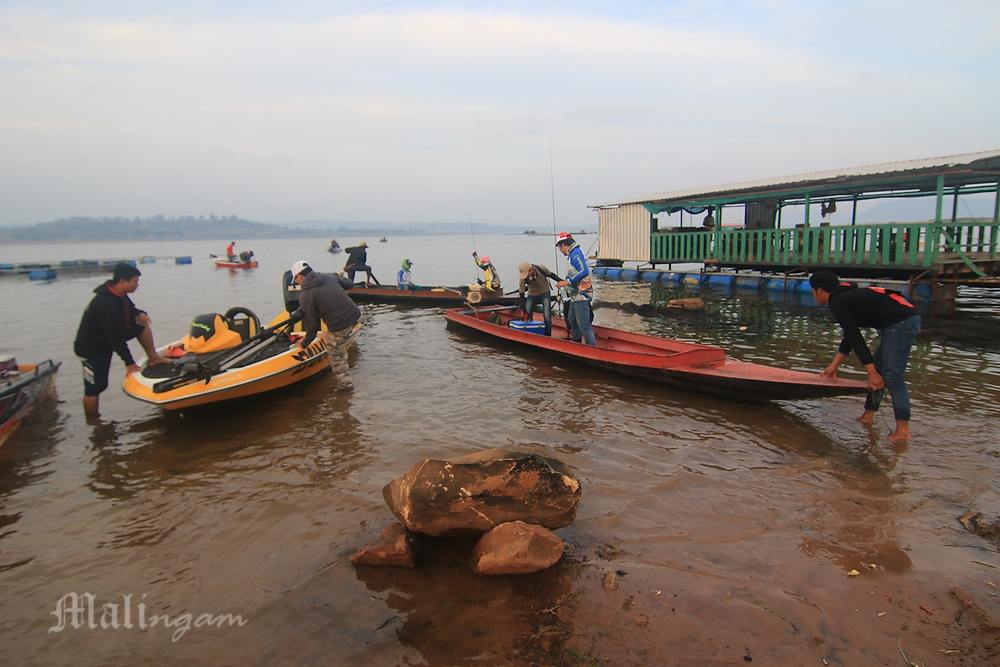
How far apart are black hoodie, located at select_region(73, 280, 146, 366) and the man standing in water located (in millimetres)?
8504

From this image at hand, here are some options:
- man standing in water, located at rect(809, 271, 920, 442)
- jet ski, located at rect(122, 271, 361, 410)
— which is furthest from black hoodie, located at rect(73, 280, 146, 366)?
man standing in water, located at rect(809, 271, 920, 442)

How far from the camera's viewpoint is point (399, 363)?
10852mm

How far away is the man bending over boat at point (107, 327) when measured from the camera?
6.88m

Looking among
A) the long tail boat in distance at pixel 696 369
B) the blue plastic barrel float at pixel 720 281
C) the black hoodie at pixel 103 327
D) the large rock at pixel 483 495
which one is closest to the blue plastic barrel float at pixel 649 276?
the blue plastic barrel float at pixel 720 281

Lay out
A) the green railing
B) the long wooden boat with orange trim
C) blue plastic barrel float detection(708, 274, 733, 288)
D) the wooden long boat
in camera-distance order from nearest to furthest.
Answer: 1. the long wooden boat with orange trim
2. the green railing
3. the wooden long boat
4. blue plastic barrel float detection(708, 274, 733, 288)

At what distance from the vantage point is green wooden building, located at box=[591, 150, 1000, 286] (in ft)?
48.3

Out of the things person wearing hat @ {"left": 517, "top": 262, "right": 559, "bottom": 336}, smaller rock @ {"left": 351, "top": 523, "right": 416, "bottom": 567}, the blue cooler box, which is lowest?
smaller rock @ {"left": 351, "top": 523, "right": 416, "bottom": 567}

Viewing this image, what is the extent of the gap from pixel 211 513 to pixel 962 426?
8497mm

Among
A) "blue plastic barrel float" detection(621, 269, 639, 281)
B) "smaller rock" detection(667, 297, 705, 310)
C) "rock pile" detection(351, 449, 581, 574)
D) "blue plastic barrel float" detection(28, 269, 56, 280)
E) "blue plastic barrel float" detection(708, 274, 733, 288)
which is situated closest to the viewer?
"rock pile" detection(351, 449, 581, 574)

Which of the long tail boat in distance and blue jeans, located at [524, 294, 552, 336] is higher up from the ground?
blue jeans, located at [524, 294, 552, 336]

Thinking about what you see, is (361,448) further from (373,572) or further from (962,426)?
(962,426)

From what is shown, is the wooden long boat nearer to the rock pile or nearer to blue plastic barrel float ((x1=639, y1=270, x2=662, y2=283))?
blue plastic barrel float ((x1=639, y1=270, x2=662, y2=283))

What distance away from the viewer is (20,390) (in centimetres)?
686

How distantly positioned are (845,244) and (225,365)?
1808cm
